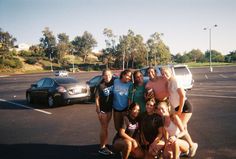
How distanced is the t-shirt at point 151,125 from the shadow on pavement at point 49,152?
3.42ft

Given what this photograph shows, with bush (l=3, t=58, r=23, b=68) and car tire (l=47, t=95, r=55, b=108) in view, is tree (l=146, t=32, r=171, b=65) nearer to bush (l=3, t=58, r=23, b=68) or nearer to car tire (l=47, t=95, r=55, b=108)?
bush (l=3, t=58, r=23, b=68)

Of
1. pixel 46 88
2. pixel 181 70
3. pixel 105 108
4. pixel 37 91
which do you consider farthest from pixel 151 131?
pixel 181 70

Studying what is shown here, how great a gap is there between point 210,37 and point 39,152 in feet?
151

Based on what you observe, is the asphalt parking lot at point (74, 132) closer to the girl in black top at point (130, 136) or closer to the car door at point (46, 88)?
the girl in black top at point (130, 136)

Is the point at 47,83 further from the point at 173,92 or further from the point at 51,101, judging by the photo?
the point at 173,92

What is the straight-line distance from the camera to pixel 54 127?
8492 millimetres

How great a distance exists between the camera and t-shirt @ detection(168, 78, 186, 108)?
4951 mm

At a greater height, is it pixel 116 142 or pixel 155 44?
pixel 155 44

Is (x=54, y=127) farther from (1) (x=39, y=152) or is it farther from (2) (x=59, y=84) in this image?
(2) (x=59, y=84)

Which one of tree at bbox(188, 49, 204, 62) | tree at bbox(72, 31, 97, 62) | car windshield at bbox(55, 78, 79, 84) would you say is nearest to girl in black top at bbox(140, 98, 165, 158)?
car windshield at bbox(55, 78, 79, 84)

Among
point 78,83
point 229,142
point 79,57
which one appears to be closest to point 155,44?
point 79,57

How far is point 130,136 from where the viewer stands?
4871 mm

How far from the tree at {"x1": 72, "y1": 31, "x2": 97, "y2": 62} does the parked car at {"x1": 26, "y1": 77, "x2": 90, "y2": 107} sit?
97.4 m

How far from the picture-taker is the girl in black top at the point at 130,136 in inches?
187
